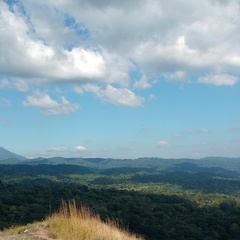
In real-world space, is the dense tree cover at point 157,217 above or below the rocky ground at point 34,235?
below

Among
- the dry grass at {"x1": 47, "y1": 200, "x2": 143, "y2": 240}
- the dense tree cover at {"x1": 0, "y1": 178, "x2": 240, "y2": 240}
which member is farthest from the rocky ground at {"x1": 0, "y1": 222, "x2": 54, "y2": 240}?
the dense tree cover at {"x1": 0, "y1": 178, "x2": 240, "y2": 240}

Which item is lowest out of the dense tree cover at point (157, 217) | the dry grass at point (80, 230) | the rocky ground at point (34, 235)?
the dense tree cover at point (157, 217)

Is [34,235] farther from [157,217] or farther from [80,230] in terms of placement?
[157,217]

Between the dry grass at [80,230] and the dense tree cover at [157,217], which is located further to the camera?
the dense tree cover at [157,217]

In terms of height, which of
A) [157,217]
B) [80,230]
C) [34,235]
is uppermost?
[80,230]

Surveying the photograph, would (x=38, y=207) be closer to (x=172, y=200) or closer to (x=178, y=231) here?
(x=178, y=231)

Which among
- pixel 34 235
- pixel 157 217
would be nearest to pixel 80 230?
pixel 34 235

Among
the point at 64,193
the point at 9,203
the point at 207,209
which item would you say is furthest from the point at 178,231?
the point at 64,193

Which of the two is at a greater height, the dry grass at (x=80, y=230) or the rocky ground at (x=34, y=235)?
the dry grass at (x=80, y=230)

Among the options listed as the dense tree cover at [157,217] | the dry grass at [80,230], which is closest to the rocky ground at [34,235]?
the dry grass at [80,230]

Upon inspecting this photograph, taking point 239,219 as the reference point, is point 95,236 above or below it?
above

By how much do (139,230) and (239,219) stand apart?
22200mm

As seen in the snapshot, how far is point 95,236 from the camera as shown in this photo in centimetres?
859

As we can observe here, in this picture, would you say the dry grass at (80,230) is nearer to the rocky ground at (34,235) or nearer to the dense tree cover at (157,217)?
the rocky ground at (34,235)
